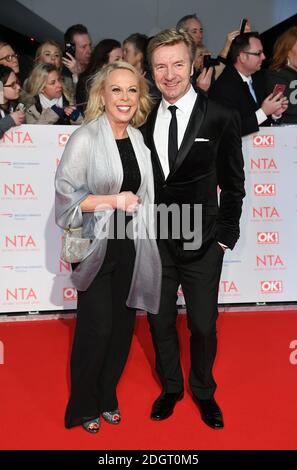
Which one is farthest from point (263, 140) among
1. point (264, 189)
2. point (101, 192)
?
point (101, 192)

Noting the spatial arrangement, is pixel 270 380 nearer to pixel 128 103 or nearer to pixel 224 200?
pixel 224 200

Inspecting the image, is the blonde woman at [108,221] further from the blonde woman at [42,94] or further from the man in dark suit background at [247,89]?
the blonde woman at [42,94]

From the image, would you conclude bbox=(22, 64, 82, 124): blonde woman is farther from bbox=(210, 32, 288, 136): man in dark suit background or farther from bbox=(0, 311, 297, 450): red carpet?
bbox=(0, 311, 297, 450): red carpet

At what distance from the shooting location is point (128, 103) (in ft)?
9.27

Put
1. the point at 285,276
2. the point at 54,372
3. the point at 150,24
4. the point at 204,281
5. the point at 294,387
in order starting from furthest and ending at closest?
the point at 150,24 → the point at 285,276 → the point at 54,372 → the point at 294,387 → the point at 204,281

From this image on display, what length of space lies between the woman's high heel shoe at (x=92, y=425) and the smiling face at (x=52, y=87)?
2669mm

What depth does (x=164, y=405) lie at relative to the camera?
10.6ft

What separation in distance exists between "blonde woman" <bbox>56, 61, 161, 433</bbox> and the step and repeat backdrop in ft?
4.89

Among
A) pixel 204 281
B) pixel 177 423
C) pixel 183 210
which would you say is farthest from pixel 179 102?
pixel 177 423

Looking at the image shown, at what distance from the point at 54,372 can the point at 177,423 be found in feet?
3.10

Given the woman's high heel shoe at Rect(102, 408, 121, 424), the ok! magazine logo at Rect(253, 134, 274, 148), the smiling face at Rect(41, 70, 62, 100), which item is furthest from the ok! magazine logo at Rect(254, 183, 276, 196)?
the woman's high heel shoe at Rect(102, 408, 121, 424)

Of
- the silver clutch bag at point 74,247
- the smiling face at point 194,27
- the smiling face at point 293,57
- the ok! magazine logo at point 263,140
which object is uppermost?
the smiling face at point 194,27

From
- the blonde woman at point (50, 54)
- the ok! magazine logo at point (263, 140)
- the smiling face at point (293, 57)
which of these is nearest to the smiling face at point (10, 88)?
the blonde woman at point (50, 54)

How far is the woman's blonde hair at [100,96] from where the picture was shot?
2863mm
